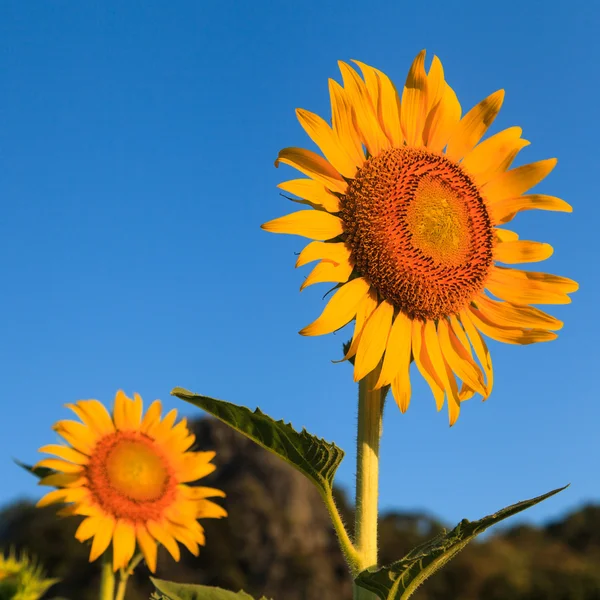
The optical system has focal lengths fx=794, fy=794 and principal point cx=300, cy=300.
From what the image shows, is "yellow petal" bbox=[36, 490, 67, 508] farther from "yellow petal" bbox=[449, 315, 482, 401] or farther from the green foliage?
"yellow petal" bbox=[449, 315, 482, 401]

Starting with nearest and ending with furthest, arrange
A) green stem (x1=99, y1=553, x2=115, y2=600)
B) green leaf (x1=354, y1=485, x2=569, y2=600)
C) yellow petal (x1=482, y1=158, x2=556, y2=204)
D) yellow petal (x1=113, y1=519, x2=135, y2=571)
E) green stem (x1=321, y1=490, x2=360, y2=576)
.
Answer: green leaf (x1=354, y1=485, x2=569, y2=600) < green stem (x1=321, y1=490, x2=360, y2=576) < yellow petal (x1=482, y1=158, x2=556, y2=204) < green stem (x1=99, y1=553, x2=115, y2=600) < yellow petal (x1=113, y1=519, x2=135, y2=571)

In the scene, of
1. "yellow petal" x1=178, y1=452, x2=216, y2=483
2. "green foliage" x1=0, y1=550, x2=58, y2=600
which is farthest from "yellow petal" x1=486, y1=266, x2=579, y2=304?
"green foliage" x1=0, y1=550, x2=58, y2=600

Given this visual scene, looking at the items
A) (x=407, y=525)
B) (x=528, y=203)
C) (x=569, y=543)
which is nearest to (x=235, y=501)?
(x=407, y=525)

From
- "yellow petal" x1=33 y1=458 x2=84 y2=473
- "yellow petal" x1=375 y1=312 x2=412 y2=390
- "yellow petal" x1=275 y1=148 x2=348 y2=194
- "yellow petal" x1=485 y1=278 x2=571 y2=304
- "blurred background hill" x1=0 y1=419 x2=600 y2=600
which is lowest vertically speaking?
"yellow petal" x1=375 y1=312 x2=412 y2=390

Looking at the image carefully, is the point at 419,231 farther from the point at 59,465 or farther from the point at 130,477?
the point at 59,465

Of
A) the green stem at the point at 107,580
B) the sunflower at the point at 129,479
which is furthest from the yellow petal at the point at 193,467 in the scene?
the green stem at the point at 107,580

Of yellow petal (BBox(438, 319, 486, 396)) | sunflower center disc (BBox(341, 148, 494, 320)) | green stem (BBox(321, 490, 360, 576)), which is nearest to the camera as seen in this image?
green stem (BBox(321, 490, 360, 576))
